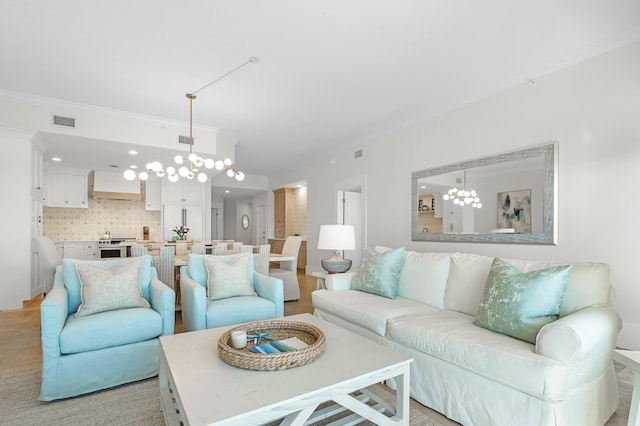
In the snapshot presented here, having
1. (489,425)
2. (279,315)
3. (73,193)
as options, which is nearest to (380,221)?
(279,315)

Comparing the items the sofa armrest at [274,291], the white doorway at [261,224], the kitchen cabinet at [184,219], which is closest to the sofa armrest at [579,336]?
the sofa armrest at [274,291]

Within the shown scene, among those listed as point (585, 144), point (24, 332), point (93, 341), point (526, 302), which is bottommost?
point (24, 332)

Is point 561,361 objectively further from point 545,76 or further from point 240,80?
point 240,80

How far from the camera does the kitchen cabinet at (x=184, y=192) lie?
Answer: 280 inches

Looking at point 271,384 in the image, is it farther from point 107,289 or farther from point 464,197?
point 464,197

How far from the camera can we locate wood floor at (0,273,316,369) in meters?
2.67

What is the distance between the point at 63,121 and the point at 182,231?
116 inches

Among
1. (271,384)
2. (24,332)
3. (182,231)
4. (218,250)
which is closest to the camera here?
(271,384)

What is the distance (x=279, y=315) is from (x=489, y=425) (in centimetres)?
184

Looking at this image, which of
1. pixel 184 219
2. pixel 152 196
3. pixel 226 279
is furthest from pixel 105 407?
pixel 152 196

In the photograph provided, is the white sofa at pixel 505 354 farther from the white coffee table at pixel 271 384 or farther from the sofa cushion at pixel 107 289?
the sofa cushion at pixel 107 289

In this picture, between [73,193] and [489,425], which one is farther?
[73,193]

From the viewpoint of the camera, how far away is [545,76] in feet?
10.7

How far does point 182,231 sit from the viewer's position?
21.9ft
